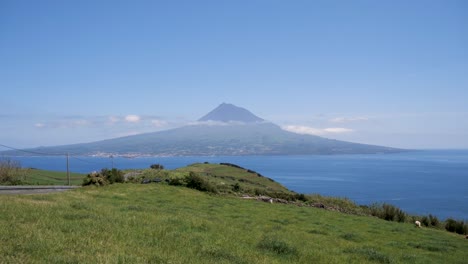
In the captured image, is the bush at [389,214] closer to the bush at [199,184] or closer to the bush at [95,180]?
the bush at [199,184]

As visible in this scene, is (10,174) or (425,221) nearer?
(425,221)

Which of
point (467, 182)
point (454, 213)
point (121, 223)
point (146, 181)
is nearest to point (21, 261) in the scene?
point (121, 223)

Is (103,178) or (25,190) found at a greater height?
(103,178)

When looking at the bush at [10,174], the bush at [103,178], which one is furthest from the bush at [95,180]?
the bush at [10,174]

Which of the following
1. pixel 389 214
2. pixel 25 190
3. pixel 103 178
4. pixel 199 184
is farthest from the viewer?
pixel 199 184

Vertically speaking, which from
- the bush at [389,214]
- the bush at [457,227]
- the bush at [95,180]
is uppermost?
the bush at [95,180]

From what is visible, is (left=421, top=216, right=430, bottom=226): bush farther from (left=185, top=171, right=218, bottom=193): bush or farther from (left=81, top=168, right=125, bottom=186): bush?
(left=81, top=168, right=125, bottom=186): bush

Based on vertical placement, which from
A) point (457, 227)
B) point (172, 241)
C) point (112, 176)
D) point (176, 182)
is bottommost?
point (457, 227)

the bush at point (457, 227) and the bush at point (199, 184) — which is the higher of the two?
the bush at point (199, 184)

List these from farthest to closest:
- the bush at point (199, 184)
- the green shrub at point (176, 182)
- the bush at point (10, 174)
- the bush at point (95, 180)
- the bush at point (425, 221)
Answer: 1. the bush at point (10, 174)
2. the green shrub at point (176, 182)
3. the bush at point (199, 184)
4. the bush at point (425, 221)
5. the bush at point (95, 180)

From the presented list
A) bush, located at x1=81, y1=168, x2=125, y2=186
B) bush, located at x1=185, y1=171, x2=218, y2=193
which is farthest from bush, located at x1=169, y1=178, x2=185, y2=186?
bush, located at x1=81, y1=168, x2=125, y2=186

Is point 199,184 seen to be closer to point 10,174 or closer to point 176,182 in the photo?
point 176,182

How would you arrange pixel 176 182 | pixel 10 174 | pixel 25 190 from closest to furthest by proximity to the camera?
pixel 25 190 → pixel 176 182 → pixel 10 174

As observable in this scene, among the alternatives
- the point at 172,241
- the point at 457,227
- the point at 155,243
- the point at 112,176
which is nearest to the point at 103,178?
the point at 112,176
